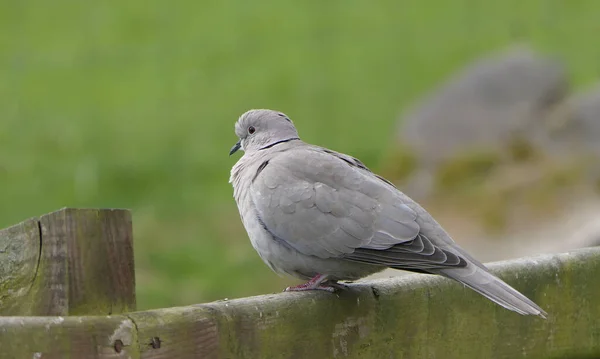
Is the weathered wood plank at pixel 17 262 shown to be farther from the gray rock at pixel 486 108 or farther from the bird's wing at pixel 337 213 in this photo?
the gray rock at pixel 486 108

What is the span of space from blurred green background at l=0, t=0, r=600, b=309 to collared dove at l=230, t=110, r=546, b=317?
608cm

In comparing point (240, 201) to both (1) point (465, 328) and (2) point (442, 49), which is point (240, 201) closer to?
(1) point (465, 328)

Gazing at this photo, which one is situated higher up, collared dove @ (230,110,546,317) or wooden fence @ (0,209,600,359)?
collared dove @ (230,110,546,317)

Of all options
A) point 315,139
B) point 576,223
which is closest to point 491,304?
point 576,223

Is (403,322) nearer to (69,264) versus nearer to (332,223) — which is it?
(332,223)

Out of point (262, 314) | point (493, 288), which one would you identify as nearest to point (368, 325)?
point (493, 288)

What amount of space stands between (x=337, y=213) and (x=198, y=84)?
12.1m

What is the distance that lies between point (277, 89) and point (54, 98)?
3.11m

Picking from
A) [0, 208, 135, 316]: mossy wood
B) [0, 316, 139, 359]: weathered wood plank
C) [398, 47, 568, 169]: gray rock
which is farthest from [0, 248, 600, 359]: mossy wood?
[398, 47, 568, 169]: gray rock

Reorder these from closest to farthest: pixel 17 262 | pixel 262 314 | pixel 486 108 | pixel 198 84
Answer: pixel 17 262 → pixel 262 314 → pixel 486 108 → pixel 198 84

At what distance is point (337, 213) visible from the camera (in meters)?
3.95

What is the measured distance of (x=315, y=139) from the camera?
1428cm

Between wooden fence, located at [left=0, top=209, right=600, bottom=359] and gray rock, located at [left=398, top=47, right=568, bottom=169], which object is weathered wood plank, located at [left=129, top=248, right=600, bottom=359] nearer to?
wooden fence, located at [left=0, top=209, right=600, bottom=359]

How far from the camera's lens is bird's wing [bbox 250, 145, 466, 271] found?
151 inches
